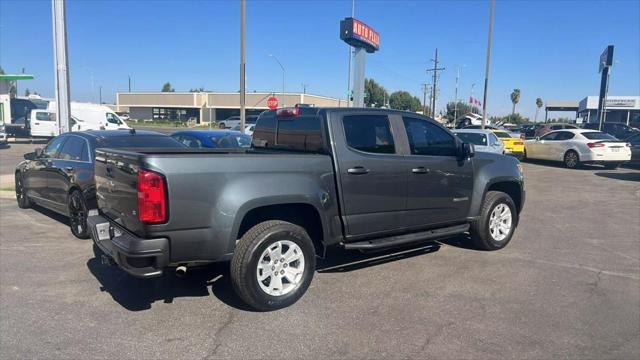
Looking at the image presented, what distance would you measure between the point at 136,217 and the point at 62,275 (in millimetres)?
2046

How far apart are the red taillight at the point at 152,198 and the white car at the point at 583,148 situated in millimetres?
18277

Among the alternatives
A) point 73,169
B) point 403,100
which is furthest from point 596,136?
point 403,100

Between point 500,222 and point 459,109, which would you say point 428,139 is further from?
point 459,109

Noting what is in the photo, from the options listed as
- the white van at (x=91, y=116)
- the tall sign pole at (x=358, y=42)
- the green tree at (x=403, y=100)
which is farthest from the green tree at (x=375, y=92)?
the white van at (x=91, y=116)

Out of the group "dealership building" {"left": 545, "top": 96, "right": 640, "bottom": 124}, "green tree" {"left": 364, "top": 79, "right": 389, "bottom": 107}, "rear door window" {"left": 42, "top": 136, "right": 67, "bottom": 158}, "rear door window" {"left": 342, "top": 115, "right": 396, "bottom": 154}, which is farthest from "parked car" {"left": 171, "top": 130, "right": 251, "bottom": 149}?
"green tree" {"left": 364, "top": 79, "right": 389, "bottom": 107}

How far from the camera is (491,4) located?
27609mm

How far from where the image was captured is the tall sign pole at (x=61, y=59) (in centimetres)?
1145

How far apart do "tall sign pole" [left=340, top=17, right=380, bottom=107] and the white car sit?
60.4 feet

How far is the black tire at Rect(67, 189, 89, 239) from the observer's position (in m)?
6.60

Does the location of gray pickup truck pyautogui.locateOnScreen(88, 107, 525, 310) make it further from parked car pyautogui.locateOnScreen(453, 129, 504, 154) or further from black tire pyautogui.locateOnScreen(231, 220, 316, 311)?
parked car pyautogui.locateOnScreen(453, 129, 504, 154)

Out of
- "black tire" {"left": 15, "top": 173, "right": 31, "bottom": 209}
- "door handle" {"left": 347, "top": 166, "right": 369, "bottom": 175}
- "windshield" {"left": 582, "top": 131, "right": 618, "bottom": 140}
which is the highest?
"windshield" {"left": 582, "top": 131, "right": 618, "bottom": 140}

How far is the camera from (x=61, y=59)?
1153 cm

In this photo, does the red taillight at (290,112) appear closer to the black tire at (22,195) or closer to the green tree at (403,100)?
the black tire at (22,195)

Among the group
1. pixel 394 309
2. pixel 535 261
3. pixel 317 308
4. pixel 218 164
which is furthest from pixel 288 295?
pixel 535 261
